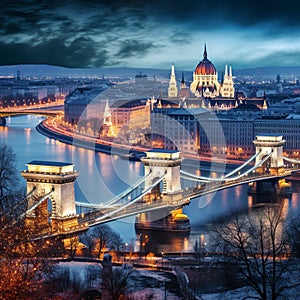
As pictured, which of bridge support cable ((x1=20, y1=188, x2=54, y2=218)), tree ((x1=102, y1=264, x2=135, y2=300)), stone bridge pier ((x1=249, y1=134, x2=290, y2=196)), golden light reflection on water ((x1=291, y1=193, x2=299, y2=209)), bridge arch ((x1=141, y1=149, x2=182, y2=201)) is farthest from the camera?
stone bridge pier ((x1=249, y1=134, x2=290, y2=196))

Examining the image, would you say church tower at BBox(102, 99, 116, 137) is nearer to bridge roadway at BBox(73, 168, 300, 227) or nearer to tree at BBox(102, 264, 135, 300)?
bridge roadway at BBox(73, 168, 300, 227)

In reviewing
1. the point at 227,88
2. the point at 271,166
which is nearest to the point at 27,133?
the point at 271,166

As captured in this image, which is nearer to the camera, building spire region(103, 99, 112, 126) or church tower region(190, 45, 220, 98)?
building spire region(103, 99, 112, 126)

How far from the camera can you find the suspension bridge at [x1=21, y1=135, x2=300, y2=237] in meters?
9.77

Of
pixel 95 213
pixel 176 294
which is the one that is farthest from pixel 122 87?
pixel 176 294

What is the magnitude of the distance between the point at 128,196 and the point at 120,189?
201 centimetres

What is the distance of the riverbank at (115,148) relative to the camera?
19.6 metres

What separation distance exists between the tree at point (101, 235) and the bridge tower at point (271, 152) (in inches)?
233

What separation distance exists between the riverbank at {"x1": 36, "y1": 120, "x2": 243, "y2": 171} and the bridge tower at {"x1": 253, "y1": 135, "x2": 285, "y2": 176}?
84.4 inches

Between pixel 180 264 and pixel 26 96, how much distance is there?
139 feet

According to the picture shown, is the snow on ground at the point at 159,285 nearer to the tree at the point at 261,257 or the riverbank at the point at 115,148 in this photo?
the tree at the point at 261,257

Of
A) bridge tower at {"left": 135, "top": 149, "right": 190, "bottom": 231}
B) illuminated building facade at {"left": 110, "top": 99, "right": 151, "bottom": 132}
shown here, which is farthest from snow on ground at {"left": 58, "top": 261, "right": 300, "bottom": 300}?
illuminated building facade at {"left": 110, "top": 99, "right": 151, "bottom": 132}

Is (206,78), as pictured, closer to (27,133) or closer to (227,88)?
(227,88)

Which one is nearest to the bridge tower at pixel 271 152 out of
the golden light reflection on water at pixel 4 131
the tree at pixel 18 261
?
the tree at pixel 18 261
